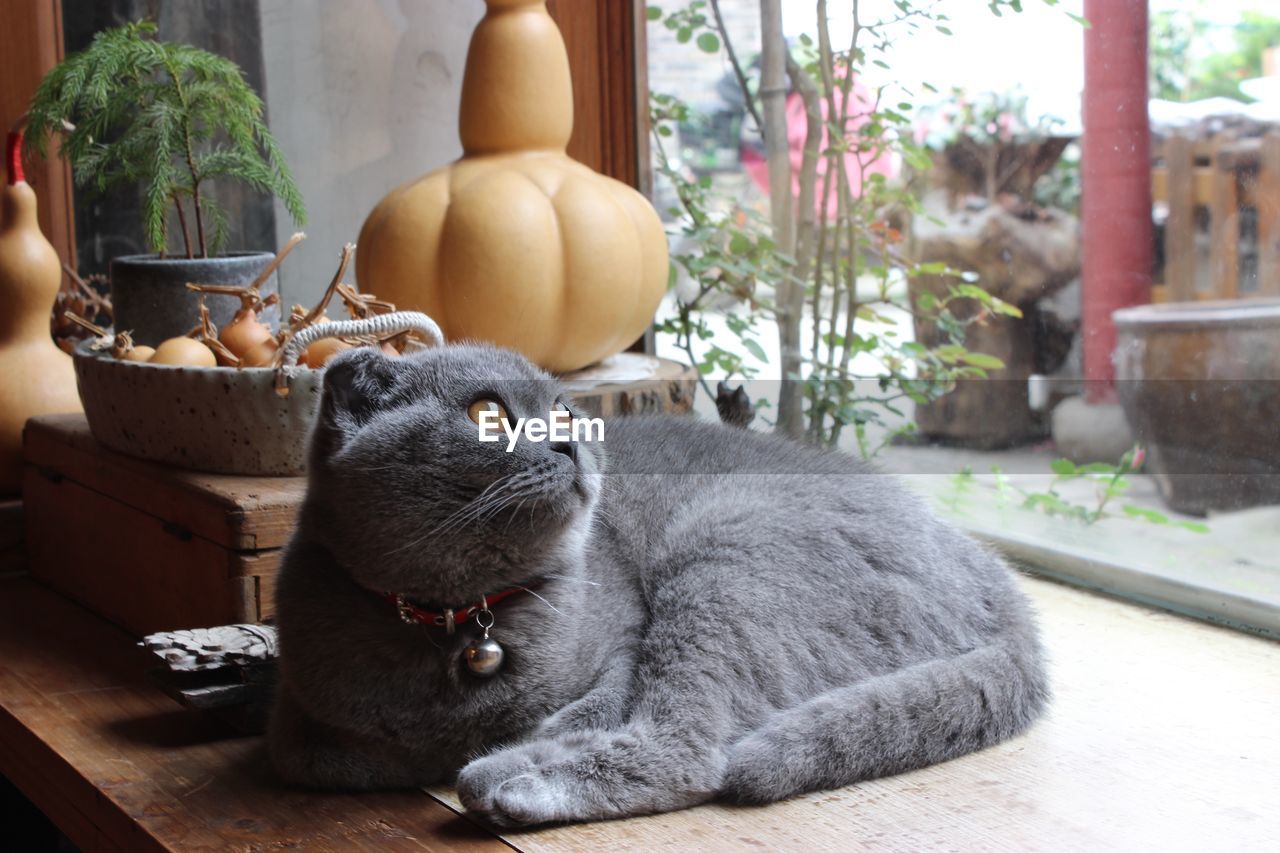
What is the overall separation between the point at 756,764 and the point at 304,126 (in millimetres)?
1468

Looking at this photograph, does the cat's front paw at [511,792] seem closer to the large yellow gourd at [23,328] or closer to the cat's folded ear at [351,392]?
the cat's folded ear at [351,392]

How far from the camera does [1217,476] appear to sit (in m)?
1.47

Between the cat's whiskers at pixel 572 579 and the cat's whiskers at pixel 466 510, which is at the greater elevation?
the cat's whiskers at pixel 466 510

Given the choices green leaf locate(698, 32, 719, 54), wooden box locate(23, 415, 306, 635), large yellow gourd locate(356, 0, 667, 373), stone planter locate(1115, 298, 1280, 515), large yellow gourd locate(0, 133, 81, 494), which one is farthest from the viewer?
green leaf locate(698, 32, 719, 54)

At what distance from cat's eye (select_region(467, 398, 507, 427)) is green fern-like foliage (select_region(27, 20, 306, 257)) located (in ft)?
2.67

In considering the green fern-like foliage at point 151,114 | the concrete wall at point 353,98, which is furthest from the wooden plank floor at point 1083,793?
the concrete wall at point 353,98

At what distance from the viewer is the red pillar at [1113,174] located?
4.84ft

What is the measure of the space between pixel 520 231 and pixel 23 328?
715 millimetres

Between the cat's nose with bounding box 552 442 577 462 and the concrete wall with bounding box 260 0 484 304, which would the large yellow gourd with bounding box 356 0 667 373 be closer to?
the concrete wall with bounding box 260 0 484 304

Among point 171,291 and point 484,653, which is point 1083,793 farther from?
point 171,291

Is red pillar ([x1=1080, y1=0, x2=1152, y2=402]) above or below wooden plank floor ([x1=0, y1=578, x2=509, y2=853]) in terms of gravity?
above

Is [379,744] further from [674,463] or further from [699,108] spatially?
[699,108]

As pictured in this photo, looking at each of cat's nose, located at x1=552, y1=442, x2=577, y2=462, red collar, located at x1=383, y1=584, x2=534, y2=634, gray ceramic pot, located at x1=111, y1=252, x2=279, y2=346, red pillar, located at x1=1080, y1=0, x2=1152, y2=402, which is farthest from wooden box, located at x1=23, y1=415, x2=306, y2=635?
red pillar, located at x1=1080, y1=0, x2=1152, y2=402

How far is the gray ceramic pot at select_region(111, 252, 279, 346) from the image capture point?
1556 millimetres
